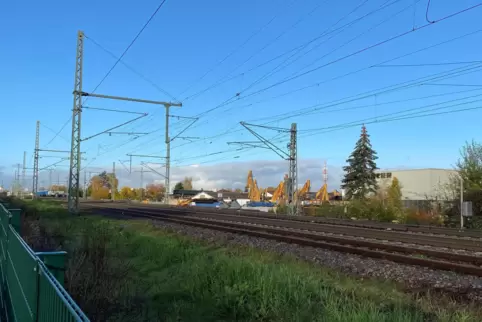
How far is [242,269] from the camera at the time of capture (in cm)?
857

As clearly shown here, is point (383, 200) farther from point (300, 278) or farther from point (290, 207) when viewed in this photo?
point (300, 278)

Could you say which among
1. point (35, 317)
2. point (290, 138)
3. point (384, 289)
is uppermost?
point (290, 138)

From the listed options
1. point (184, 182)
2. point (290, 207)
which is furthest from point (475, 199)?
point (184, 182)

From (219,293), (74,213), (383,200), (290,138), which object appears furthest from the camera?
(290,138)

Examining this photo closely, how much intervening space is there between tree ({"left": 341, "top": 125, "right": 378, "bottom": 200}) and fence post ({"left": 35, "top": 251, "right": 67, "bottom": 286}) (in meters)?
72.9

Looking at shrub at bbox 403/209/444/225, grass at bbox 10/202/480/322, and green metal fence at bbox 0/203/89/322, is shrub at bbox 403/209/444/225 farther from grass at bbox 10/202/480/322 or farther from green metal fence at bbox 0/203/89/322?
green metal fence at bbox 0/203/89/322

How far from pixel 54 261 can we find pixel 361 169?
2982 inches

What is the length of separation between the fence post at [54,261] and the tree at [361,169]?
72.9m

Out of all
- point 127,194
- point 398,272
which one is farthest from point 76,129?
point 127,194

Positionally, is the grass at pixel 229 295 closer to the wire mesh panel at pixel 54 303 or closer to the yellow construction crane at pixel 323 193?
the wire mesh panel at pixel 54 303

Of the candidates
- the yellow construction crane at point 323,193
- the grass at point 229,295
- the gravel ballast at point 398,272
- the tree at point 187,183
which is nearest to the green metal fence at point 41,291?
the grass at point 229,295

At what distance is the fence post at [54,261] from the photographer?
4.02 meters

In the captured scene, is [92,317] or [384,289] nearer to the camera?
[92,317]

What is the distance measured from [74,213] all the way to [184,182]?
151m
